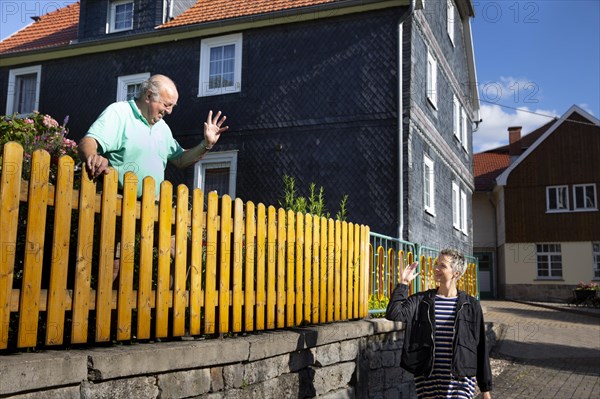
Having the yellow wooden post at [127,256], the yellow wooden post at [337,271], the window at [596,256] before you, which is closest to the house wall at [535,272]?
the window at [596,256]

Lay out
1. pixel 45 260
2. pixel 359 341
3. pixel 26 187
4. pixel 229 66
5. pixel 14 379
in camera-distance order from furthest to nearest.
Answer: pixel 229 66
pixel 359 341
pixel 45 260
pixel 26 187
pixel 14 379

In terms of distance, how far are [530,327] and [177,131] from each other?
10696 mm

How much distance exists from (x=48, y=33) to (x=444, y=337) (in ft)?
56.9

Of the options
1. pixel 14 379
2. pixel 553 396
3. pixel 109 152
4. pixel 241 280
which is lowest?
pixel 553 396

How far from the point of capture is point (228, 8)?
1587cm

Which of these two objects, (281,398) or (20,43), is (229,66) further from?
(281,398)

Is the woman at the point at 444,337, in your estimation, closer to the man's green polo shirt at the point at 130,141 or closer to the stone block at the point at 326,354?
the stone block at the point at 326,354

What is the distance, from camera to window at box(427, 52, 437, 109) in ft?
51.5

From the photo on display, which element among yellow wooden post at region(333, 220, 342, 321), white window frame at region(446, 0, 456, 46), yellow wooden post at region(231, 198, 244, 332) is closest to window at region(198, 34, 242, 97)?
white window frame at region(446, 0, 456, 46)

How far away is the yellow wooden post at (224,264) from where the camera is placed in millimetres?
4664

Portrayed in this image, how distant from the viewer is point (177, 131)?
614 inches

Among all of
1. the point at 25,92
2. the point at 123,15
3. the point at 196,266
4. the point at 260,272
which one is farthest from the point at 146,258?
the point at 25,92

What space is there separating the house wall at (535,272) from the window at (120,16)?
73.7 ft

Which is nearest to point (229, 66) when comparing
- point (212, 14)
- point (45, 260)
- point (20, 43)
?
point (212, 14)
